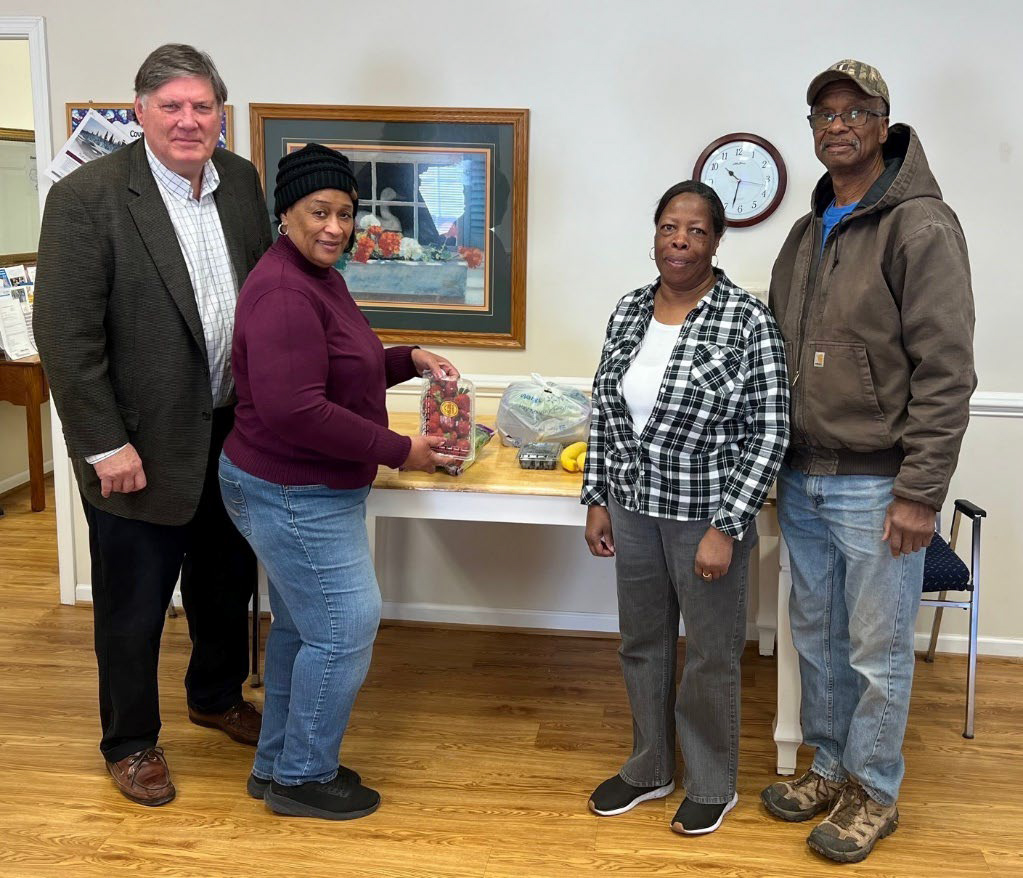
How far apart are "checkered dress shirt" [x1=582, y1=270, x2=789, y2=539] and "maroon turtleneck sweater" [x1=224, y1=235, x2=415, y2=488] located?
1.83ft

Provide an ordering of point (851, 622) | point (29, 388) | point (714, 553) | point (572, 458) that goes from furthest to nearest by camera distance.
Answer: point (29, 388) → point (572, 458) → point (851, 622) → point (714, 553)

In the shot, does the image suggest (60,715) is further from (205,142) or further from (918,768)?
(918,768)

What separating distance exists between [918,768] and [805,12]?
2172 mm

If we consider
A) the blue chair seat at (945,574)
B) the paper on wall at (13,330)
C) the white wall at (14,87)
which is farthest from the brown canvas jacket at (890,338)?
the white wall at (14,87)

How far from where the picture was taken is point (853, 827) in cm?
234

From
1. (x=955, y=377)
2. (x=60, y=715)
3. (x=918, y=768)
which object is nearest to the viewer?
(x=955, y=377)

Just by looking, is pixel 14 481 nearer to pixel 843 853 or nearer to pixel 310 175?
pixel 310 175

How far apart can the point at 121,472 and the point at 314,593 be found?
0.51 meters

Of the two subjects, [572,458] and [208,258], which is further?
[572,458]

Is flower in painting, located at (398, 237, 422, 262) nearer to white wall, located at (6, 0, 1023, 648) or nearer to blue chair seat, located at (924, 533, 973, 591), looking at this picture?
white wall, located at (6, 0, 1023, 648)

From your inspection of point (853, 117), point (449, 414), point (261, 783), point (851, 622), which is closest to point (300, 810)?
point (261, 783)

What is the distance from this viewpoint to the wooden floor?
2.31m

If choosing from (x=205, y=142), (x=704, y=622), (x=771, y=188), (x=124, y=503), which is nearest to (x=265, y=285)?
(x=205, y=142)

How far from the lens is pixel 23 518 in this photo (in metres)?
4.79
